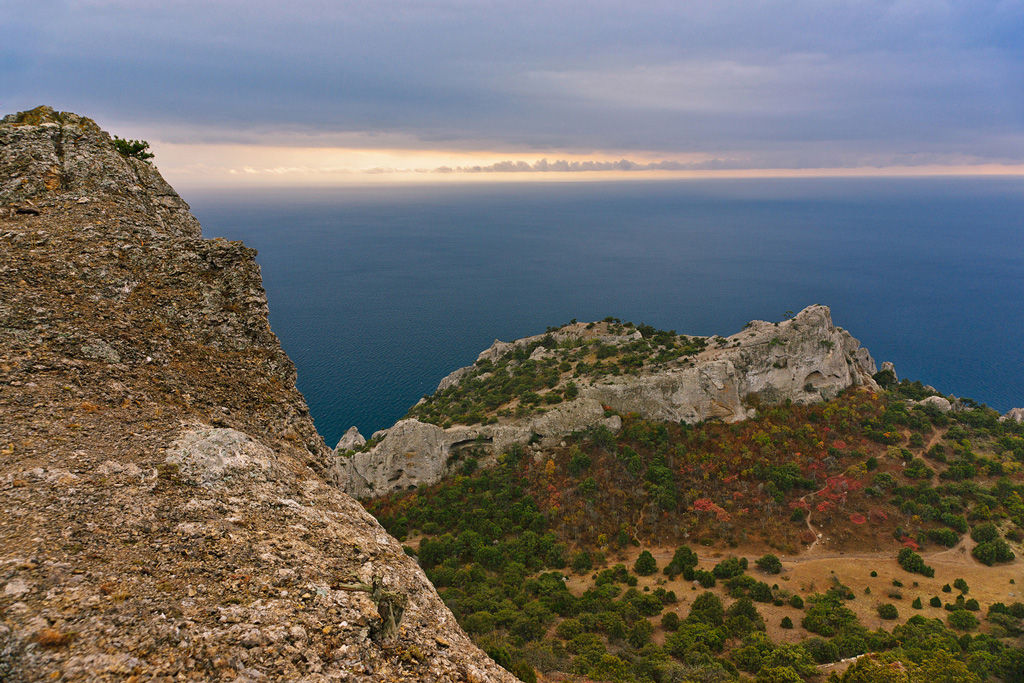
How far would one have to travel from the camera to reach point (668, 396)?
4634 centimetres

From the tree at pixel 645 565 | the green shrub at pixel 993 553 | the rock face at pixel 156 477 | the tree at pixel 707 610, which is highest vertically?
the rock face at pixel 156 477

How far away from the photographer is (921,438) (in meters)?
44.7

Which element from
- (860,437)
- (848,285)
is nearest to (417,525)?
(860,437)

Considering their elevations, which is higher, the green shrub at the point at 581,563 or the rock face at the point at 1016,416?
the rock face at the point at 1016,416

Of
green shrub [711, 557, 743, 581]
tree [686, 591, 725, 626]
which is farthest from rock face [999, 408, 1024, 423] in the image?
tree [686, 591, 725, 626]

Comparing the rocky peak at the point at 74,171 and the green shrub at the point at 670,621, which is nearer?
the rocky peak at the point at 74,171

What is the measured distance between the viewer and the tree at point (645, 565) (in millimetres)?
33219

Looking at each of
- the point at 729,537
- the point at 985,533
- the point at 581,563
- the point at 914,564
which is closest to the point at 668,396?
the point at 729,537

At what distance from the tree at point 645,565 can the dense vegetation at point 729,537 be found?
0.32 feet

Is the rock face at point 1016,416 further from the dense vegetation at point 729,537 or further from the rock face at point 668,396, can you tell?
the rock face at point 668,396

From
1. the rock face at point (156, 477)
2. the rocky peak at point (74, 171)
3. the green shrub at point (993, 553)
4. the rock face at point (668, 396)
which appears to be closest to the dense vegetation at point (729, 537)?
the green shrub at point (993, 553)

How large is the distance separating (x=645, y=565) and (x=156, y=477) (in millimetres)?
31765

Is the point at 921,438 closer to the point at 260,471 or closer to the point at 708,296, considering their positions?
the point at 260,471

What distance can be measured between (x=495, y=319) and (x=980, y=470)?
94840mm
